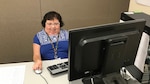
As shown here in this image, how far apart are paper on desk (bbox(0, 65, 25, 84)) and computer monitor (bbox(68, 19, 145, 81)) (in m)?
0.47

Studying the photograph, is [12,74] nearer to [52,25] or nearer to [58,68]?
[58,68]

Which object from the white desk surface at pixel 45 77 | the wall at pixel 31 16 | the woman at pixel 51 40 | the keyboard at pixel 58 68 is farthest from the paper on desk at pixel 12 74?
the wall at pixel 31 16

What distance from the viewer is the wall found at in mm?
2461

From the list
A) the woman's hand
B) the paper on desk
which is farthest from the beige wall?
the paper on desk

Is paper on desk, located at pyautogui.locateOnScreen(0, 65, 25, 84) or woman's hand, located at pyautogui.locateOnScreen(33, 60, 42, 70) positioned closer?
paper on desk, located at pyautogui.locateOnScreen(0, 65, 25, 84)

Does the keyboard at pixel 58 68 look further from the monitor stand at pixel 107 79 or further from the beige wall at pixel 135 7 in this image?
the beige wall at pixel 135 7

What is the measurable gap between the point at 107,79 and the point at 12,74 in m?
0.74

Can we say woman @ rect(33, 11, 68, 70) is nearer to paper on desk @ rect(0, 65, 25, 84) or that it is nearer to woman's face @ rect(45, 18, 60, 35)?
woman's face @ rect(45, 18, 60, 35)

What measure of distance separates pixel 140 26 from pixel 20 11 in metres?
1.80

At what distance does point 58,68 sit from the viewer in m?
1.45

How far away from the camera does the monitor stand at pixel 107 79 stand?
4.10 ft

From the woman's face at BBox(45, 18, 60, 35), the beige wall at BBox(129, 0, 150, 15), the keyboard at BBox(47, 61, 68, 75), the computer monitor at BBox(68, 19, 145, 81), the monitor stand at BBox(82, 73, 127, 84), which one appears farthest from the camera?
the beige wall at BBox(129, 0, 150, 15)

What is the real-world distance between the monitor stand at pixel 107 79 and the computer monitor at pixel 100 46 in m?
0.11

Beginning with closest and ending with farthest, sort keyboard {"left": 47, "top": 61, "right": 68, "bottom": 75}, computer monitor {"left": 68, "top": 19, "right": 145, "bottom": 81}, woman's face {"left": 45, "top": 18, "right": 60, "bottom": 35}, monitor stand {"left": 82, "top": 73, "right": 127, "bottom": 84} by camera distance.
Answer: computer monitor {"left": 68, "top": 19, "right": 145, "bottom": 81}
monitor stand {"left": 82, "top": 73, "right": 127, "bottom": 84}
keyboard {"left": 47, "top": 61, "right": 68, "bottom": 75}
woman's face {"left": 45, "top": 18, "right": 60, "bottom": 35}
